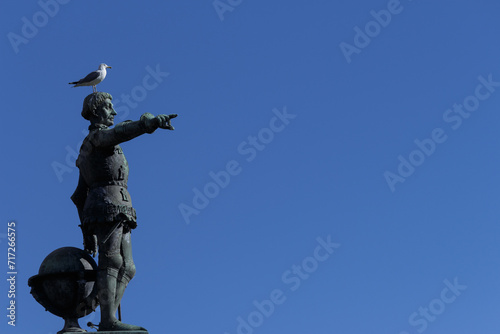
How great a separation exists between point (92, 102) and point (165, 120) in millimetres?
1837

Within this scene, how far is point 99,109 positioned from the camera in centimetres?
1686

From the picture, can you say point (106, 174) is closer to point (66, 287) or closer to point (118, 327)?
point (66, 287)

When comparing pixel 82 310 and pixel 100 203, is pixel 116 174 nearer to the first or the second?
pixel 100 203

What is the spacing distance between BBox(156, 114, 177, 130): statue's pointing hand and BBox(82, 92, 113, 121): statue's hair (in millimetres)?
1657

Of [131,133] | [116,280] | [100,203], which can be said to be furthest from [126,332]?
[131,133]

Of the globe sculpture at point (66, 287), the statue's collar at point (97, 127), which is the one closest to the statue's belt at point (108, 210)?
the globe sculpture at point (66, 287)

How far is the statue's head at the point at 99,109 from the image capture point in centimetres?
1684

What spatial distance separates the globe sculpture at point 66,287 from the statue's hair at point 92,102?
239 centimetres

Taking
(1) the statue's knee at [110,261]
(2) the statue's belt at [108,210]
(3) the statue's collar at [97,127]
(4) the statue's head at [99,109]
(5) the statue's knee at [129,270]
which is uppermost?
(4) the statue's head at [99,109]

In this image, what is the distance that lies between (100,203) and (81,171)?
941 millimetres

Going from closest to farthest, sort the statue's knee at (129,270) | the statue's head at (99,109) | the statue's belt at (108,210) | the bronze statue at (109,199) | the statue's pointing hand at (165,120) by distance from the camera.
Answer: the statue's pointing hand at (165,120) → the bronze statue at (109,199) → the statue's belt at (108,210) → the statue's knee at (129,270) → the statue's head at (99,109)

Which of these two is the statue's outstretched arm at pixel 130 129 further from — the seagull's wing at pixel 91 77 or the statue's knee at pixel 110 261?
the seagull's wing at pixel 91 77

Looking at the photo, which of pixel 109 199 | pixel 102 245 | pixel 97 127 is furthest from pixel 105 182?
pixel 102 245

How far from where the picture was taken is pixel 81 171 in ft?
55.7
